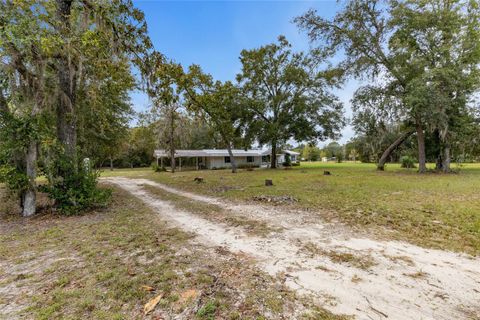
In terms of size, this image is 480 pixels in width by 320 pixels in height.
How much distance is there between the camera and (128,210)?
6.96 m

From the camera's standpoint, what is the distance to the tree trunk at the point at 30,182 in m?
5.83

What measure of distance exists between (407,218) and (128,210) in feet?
24.4

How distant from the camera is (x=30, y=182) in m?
5.92

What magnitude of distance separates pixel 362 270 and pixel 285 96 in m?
22.9

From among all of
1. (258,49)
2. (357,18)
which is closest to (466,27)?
(357,18)

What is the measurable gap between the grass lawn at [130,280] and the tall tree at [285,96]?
64.7ft

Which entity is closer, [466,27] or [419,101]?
[419,101]

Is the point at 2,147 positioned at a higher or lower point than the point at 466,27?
lower

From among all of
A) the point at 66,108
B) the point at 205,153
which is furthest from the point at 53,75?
the point at 205,153

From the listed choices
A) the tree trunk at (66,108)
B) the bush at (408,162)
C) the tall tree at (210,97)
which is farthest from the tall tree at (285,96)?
the tree trunk at (66,108)

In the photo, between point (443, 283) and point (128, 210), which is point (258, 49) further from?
point (443, 283)

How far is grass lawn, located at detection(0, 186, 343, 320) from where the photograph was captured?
7.36ft

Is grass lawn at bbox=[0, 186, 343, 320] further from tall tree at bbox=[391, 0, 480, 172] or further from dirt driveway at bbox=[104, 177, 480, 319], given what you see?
tall tree at bbox=[391, 0, 480, 172]

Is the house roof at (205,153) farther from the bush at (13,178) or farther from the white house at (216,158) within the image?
the bush at (13,178)
